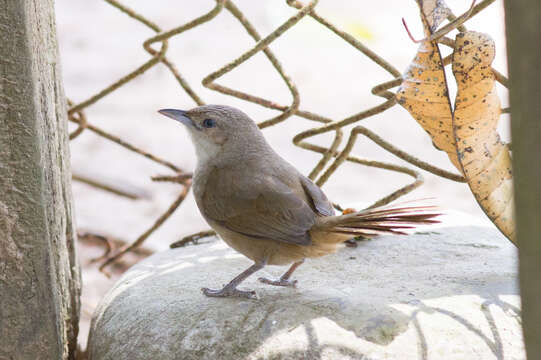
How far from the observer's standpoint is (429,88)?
2275mm

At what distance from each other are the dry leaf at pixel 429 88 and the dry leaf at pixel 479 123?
5 centimetres

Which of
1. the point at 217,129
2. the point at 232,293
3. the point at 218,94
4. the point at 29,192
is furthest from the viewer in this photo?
the point at 218,94

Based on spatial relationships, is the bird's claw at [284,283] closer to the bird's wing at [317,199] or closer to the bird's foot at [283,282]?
the bird's foot at [283,282]

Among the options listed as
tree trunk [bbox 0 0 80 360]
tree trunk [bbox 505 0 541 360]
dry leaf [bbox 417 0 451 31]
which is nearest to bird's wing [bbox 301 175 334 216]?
dry leaf [bbox 417 0 451 31]

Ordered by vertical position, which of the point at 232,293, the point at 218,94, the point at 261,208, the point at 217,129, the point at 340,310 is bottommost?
the point at 340,310


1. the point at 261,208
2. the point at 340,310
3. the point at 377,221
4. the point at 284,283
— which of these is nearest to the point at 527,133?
the point at 377,221

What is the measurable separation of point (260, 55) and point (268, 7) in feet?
1.84

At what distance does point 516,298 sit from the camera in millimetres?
2373

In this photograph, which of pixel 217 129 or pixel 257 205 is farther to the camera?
pixel 217 129

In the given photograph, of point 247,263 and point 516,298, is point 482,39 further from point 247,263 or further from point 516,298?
point 247,263

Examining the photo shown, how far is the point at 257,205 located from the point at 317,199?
0.25 meters

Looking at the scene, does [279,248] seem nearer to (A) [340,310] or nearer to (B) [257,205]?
(B) [257,205]

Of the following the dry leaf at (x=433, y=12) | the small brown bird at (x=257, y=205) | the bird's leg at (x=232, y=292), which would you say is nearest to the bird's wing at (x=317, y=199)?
the small brown bird at (x=257, y=205)

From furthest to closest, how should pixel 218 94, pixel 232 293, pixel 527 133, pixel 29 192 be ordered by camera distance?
pixel 218 94
pixel 232 293
pixel 29 192
pixel 527 133
